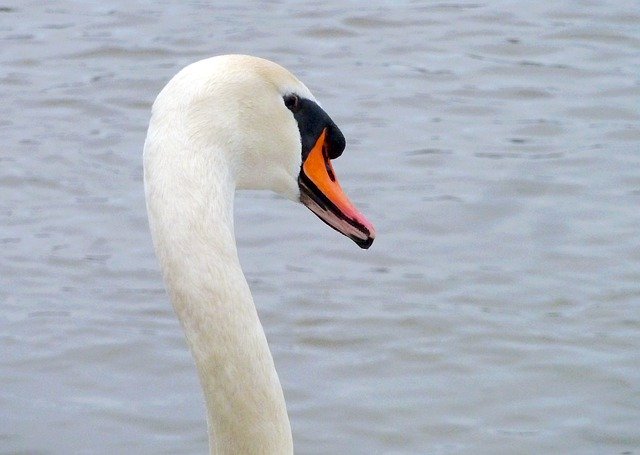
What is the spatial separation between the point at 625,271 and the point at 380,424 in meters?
1.80

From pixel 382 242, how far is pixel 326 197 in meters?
3.62

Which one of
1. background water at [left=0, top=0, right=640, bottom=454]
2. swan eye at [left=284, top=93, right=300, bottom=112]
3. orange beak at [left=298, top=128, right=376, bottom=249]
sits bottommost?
background water at [left=0, top=0, right=640, bottom=454]

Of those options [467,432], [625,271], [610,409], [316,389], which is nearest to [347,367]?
[316,389]

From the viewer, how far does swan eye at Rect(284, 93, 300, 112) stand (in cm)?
350

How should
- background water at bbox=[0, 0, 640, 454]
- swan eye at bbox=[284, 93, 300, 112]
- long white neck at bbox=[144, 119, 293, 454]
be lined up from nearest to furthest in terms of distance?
long white neck at bbox=[144, 119, 293, 454] < swan eye at bbox=[284, 93, 300, 112] < background water at bbox=[0, 0, 640, 454]

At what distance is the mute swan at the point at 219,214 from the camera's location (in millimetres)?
3062

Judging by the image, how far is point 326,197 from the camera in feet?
12.4

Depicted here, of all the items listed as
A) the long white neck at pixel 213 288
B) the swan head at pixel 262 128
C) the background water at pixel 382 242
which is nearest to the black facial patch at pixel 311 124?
the swan head at pixel 262 128

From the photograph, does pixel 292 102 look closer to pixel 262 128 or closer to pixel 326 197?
pixel 262 128


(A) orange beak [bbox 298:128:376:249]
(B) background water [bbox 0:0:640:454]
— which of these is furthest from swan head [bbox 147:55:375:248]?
(B) background water [bbox 0:0:640:454]

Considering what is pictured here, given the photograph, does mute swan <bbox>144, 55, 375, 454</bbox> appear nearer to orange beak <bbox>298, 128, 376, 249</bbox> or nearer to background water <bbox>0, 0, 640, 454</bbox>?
orange beak <bbox>298, 128, 376, 249</bbox>

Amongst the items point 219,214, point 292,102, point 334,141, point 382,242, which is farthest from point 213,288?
point 382,242

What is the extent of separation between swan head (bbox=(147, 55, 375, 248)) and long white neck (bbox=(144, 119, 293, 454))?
0.20ft

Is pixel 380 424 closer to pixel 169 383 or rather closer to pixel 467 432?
pixel 467 432
